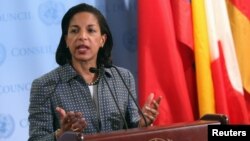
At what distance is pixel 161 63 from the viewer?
203 centimetres

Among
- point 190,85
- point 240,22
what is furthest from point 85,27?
point 240,22

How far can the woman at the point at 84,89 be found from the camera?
1.45 meters

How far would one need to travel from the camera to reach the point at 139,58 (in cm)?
203

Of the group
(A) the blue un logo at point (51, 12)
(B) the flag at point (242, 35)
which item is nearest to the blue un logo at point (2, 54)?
(A) the blue un logo at point (51, 12)

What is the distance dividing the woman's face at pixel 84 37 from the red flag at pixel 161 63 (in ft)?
1.43

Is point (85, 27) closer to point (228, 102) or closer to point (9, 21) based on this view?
point (9, 21)

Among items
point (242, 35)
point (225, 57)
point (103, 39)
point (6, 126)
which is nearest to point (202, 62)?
point (225, 57)

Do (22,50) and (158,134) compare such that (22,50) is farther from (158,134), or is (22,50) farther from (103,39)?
(158,134)

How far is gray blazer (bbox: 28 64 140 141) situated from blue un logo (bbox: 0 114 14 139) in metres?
0.49

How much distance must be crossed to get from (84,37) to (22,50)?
536 mm

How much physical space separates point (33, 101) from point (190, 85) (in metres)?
0.90

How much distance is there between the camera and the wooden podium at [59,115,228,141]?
979 millimetres

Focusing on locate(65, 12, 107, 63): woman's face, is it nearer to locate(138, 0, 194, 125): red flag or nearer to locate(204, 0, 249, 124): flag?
locate(138, 0, 194, 125): red flag

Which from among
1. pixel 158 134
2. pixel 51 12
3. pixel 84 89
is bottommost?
pixel 158 134
